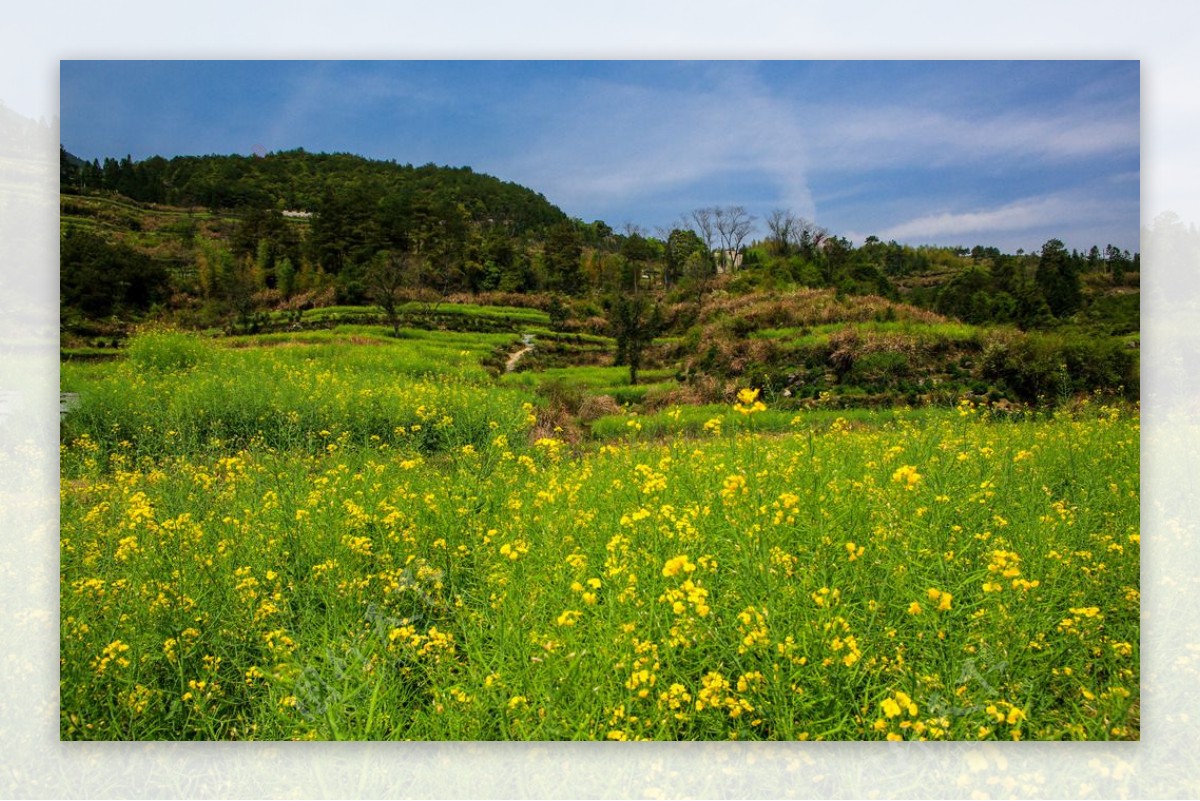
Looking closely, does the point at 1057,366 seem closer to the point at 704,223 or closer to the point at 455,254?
the point at 704,223

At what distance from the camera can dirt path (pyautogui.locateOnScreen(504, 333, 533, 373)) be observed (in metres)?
4.25

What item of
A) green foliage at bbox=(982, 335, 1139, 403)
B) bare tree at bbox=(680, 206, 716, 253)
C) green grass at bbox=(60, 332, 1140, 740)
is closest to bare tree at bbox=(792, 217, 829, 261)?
bare tree at bbox=(680, 206, 716, 253)

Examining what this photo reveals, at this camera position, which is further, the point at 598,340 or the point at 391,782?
the point at 598,340

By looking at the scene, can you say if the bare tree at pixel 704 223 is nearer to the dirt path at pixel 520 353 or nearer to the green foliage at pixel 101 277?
the dirt path at pixel 520 353

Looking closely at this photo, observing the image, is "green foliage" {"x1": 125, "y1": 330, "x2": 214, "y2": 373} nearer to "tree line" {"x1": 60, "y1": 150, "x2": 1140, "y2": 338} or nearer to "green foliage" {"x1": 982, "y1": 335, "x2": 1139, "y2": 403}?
"tree line" {"x1": 60, "y1": 150, "x2": 1140, "y2": 338}

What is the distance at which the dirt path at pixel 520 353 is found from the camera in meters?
4.25

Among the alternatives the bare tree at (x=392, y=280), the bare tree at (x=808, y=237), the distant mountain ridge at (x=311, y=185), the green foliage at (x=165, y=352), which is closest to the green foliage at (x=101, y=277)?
the green foliage at (x=165, y=352)

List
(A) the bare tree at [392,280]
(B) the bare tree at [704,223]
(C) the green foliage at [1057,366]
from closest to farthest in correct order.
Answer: (C) the green foliage at [1057,366] → (B) the bare tree at [704,223] → (A) the bare tree at [392,280]

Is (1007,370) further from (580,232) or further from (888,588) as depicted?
(580,232)

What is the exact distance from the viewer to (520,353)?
4289mm

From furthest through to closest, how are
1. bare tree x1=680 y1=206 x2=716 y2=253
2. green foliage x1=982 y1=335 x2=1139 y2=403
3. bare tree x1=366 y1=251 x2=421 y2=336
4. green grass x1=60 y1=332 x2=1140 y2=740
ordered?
bare tree x1=366 y1=251 x2=421 y2=336 → bare tree x1=680 y1=206 x2=716 y2=253 → green foliage x1=982 y1=335 x2=1139 y2=403 → green grass x1=60 y1=332 x2=1140 y2=740

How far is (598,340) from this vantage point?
4242 mm

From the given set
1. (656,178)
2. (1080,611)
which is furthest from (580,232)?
(1080,611)

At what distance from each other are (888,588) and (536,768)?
63.3 inches
